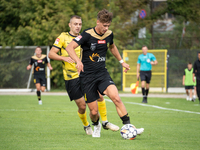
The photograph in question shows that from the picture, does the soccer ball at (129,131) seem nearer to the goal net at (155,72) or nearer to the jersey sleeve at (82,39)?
the jersey sleeve at (82,39)

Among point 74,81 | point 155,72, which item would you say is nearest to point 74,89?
point 74,81

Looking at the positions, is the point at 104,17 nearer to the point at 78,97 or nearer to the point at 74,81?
the point at 74,81

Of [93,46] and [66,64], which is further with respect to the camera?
[66,64]

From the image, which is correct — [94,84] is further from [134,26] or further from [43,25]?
[134,26]

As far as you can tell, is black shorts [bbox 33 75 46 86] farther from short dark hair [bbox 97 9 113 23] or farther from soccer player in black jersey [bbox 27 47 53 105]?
short dark hair [bbox 97 9 113 23]

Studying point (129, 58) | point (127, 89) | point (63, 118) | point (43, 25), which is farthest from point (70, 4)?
point (63, 118)

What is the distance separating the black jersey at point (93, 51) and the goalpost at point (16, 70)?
1578 centimetres

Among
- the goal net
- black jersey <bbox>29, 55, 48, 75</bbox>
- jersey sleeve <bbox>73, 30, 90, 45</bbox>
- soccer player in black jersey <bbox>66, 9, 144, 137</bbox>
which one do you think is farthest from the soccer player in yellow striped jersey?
the goal net

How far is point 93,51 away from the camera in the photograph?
18.0 feet

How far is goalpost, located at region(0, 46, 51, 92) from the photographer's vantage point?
2053 cm

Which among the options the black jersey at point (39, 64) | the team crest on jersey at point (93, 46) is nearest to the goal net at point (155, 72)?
the black jersey at point (39, 64)

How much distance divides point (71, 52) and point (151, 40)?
20.9m

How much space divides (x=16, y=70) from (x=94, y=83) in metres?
16.3

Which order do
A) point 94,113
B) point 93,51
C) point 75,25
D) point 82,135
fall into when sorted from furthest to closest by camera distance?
point 75,25, point 82,135, point 94,113, point 93,51
